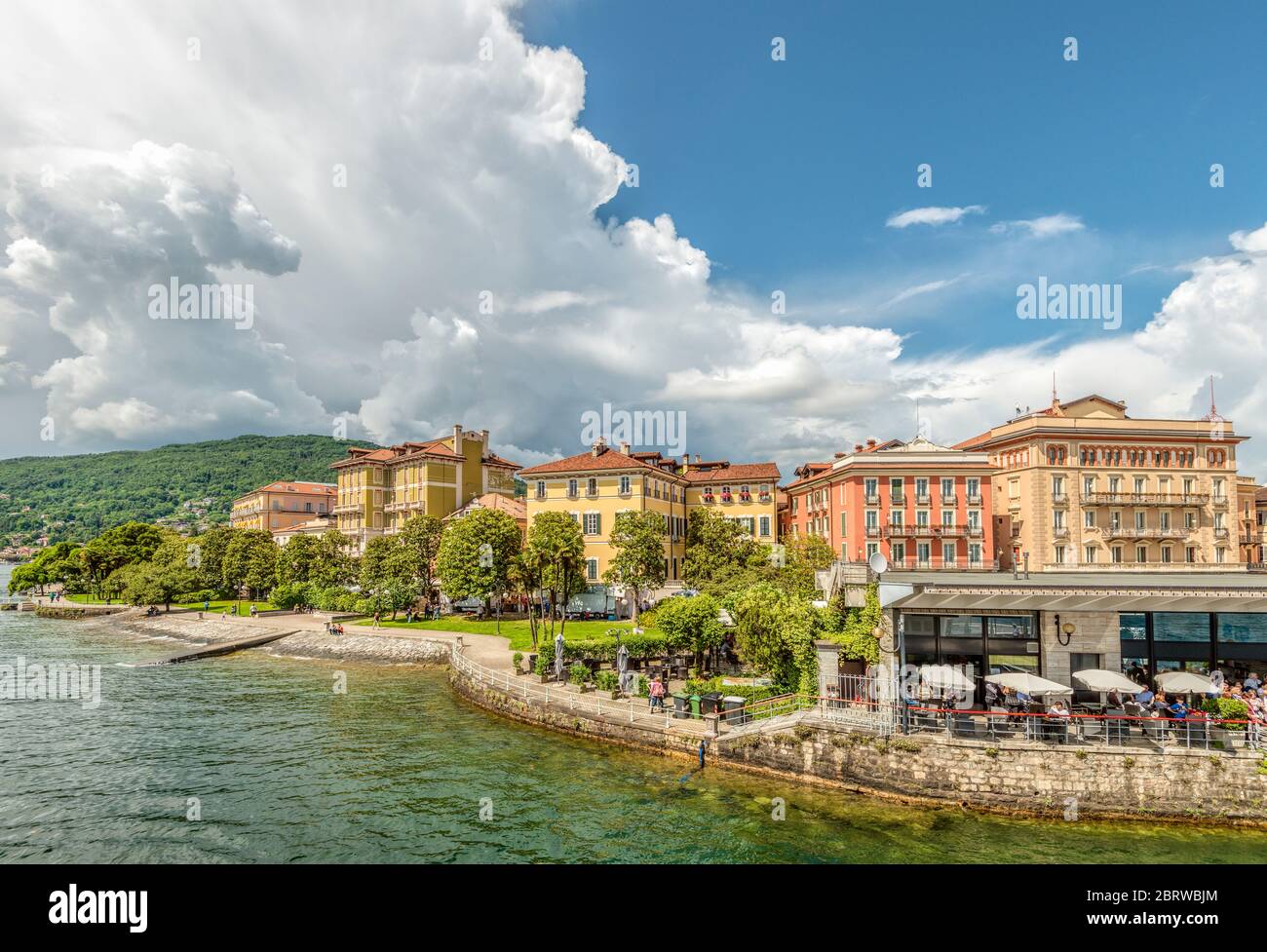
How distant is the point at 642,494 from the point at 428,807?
40.4 metres

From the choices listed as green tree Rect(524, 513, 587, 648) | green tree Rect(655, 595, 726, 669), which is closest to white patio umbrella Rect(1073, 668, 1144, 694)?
green tree Rect(655, 595, 726, 669)

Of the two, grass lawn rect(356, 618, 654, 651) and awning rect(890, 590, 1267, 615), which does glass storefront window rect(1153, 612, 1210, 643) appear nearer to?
awning rect(890, 590, 1267, 615)

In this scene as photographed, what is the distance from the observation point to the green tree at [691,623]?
30094mm

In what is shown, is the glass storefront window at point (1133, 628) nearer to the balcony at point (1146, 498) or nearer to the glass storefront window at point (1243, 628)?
the glass storefront window at point (1243, 628)

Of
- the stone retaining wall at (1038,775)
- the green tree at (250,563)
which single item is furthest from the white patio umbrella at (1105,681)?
the green tree at (250,563)

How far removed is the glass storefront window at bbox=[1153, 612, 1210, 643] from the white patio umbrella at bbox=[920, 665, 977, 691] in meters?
7.04

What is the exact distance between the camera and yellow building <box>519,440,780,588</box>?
195 ft

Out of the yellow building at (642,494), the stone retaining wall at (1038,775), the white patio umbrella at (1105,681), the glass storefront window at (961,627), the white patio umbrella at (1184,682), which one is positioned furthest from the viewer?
the yellow building at (642,494)

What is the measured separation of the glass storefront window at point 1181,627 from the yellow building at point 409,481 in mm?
67165

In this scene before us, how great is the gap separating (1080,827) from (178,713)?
37194mm

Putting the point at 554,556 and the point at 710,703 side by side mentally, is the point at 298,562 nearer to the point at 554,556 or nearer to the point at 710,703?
the point at 554,556

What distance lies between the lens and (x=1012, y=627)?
23.6 m

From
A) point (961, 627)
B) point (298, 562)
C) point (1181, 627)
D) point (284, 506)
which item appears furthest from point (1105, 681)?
point (284, 506)
